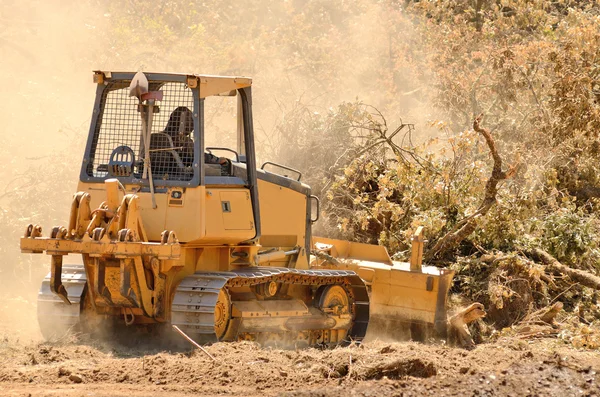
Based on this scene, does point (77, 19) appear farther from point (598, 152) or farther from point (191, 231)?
point (191, 231)

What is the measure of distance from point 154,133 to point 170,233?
118 centimetres

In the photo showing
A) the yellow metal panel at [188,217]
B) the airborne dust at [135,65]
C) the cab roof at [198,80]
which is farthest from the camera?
the airborne dust at [135,65]

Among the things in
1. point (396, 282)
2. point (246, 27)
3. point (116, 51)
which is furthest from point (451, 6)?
point (396, 282)

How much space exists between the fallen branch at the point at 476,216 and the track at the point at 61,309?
5.39 meters

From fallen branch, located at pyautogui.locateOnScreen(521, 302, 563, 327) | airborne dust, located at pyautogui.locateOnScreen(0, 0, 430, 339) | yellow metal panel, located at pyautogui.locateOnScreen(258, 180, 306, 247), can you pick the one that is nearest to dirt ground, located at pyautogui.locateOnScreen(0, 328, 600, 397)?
yellow metal panel, located at pyautogui.locateOnScreen(258, 180, 306, 247)

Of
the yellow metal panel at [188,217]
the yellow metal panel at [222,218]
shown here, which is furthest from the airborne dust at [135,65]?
the yellow metal panel at [188,217]

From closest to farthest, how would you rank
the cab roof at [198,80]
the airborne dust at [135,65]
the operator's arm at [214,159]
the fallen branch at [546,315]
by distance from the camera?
the cab roof at [198,80] < the operator's arm at [214,159] < the fallen branch at [546,315] < the airborne dust at [135,65]

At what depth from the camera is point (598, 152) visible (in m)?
13.4

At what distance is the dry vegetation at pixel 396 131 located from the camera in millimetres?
11258

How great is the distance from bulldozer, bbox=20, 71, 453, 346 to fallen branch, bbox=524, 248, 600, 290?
3.46 m

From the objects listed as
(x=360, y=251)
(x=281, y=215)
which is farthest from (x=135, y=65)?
(x=281, y=215)

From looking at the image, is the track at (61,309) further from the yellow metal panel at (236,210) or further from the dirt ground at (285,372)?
the yellow metal panel at (236,210)

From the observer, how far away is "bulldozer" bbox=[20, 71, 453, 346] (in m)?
7.82

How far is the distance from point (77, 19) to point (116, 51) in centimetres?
166
